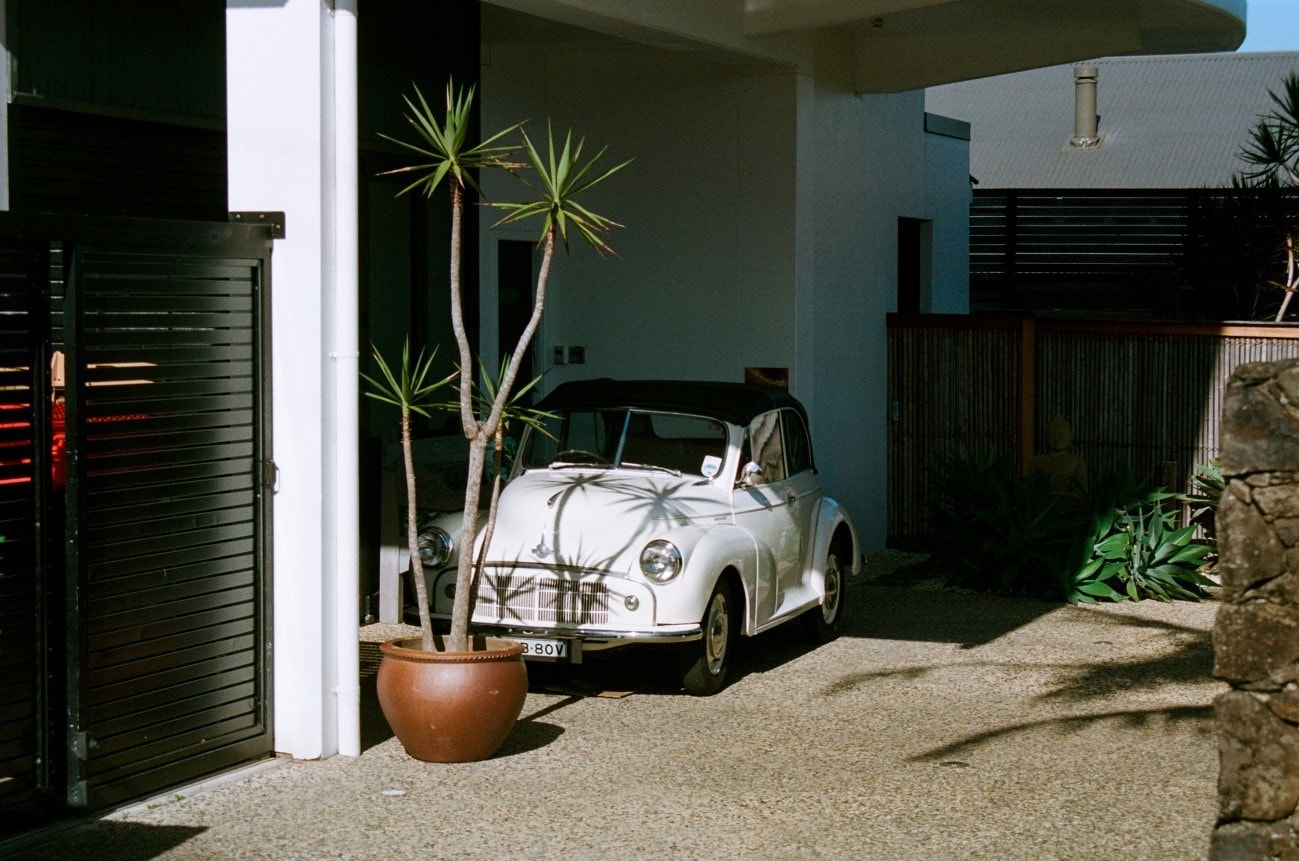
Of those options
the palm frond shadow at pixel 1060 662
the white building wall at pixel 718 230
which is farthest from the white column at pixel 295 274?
the white building wall at pixel 718 230

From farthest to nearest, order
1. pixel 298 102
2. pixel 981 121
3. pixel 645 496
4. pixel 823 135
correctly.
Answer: pixel 981 121 < pixel 823 135 < pixel 645 496 < pixel 298 102

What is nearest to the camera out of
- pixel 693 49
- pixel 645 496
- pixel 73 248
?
pixel 73 248

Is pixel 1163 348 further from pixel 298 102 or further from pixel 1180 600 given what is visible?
pixel 298 102

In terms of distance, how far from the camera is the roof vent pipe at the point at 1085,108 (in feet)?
85.6

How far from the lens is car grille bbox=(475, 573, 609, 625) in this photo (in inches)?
348

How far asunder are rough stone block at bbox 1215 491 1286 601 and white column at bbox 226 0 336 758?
3.99 meters

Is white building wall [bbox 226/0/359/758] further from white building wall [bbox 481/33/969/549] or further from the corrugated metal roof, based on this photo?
the corrugated metal roof

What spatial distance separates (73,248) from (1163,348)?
10015 mm

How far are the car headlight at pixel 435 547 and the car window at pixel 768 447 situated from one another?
193cm

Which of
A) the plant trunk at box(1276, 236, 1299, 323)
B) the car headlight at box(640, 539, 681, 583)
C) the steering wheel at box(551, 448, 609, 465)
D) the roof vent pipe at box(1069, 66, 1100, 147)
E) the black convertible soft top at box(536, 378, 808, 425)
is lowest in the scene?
the car headlight at box(640, 539, 681, 583)

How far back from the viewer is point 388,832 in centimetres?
664

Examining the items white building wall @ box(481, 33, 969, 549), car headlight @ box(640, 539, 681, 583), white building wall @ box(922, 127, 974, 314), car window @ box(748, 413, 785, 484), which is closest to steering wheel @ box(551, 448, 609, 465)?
car window @ box(748, 413, 785, 484)

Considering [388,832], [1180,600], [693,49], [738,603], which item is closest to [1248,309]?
[1180,600]

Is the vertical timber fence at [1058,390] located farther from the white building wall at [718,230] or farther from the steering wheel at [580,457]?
the steering wheel at [580,457]
